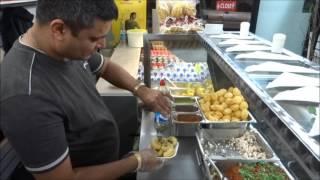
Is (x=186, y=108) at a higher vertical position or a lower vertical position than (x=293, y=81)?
lower

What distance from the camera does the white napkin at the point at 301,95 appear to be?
78 centimetres

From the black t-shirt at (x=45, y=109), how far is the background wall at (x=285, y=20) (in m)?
2.85

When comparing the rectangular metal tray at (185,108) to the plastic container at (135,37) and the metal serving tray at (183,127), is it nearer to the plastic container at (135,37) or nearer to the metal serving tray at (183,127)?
the metal serving tray at (183,127)

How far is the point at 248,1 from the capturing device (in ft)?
10.7

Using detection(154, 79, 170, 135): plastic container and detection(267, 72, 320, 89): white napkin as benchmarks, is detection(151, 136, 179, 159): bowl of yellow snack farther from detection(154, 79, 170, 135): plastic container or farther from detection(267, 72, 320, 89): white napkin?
detection(267, 72, 320, 89): white napkin

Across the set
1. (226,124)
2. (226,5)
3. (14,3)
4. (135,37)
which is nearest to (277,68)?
(226,124)

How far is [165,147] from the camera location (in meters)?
1.35

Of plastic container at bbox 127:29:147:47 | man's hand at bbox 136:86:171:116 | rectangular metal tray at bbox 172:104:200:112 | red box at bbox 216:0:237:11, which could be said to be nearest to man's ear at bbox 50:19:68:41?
man's hand at bbox 136:86:171:116

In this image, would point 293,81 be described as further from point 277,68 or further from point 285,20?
point 285,20

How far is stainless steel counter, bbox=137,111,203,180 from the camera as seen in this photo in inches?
50.8

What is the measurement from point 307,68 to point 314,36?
199cm

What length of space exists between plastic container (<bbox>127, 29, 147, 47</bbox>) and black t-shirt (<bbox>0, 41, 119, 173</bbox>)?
1.92 metres

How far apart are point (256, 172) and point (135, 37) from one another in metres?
2.24

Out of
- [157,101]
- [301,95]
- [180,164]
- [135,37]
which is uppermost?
[301,95]
